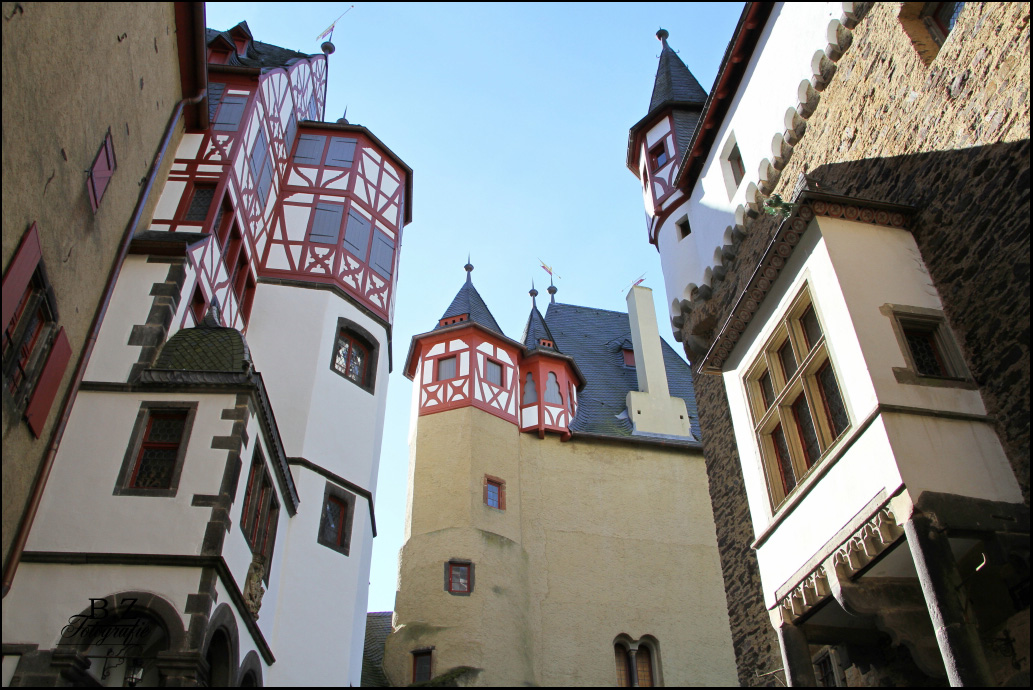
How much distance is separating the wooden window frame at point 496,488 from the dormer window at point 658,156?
909cm

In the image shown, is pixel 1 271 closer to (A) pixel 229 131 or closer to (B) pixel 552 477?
(A) pixel 229 131

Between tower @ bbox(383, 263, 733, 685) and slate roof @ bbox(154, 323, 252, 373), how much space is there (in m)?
9.54

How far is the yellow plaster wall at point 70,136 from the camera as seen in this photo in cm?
823

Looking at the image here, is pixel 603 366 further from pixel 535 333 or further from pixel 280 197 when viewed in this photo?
pixel 280 197

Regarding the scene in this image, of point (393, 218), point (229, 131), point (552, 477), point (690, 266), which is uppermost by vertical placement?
point (393, 218)

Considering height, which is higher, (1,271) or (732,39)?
(732,39)

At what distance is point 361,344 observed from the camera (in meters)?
17.4

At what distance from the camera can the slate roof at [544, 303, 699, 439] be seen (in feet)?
84.9

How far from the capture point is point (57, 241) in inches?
368

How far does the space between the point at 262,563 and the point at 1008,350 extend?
29.9 feet

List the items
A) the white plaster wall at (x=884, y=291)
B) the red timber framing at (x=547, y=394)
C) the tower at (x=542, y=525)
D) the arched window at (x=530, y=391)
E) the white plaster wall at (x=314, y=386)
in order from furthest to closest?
the arched window at (x=530, y=391) < the red timber framing at (x=547, y=394) < the tower at (x=542, y=525) < the white plaster wall at (x=314, y=386) < the white plaster wall at (x=884, y=291)

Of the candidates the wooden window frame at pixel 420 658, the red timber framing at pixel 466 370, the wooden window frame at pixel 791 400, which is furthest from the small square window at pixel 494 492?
the wooden window frame at pixel 791 400

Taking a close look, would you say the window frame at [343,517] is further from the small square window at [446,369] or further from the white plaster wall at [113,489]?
the small square window at [446,369]

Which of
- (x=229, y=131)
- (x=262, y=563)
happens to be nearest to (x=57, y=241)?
(x=262, y=563)
